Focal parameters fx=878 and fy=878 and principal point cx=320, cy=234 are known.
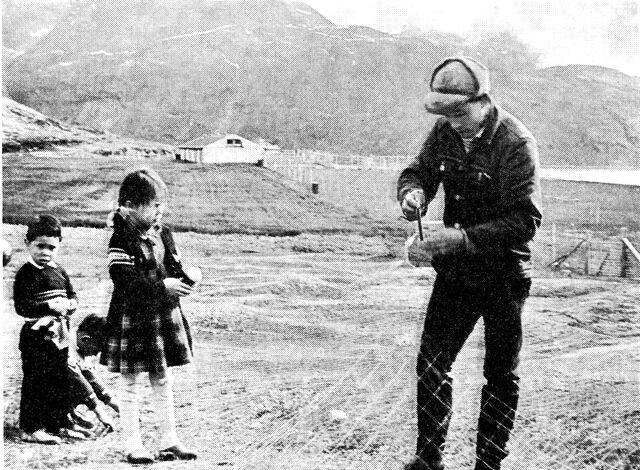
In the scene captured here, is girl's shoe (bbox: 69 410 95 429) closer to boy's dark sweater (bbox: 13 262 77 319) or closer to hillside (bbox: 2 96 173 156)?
boy's dark sweater (bbox: 13 262 77 319)

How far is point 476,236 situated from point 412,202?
36cm

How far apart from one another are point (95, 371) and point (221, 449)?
0.84 meters

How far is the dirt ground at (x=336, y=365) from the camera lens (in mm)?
4520

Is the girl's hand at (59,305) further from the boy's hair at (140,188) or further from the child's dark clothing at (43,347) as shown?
the boy's hair at (140,188)

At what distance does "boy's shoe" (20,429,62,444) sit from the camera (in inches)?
184

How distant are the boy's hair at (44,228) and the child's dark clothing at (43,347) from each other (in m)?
0.19

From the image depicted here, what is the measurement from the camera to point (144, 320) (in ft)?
14.7

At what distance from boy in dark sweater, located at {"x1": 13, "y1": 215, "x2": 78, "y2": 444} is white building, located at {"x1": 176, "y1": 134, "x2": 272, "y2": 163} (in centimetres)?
98

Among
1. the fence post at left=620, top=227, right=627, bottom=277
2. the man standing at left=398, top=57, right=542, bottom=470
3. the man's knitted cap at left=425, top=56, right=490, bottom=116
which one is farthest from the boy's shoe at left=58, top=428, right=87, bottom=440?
the fence post at left=620, top=227, right=627, bottom=277

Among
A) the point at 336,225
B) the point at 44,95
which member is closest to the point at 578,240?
the point at 336,225

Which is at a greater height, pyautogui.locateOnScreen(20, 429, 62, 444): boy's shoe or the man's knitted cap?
the man's knitted cap

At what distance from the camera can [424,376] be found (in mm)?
4434

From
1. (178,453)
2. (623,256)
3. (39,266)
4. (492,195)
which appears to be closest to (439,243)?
(492,195)

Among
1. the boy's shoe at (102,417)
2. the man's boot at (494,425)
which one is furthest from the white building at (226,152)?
the man's boot at (494,425)
